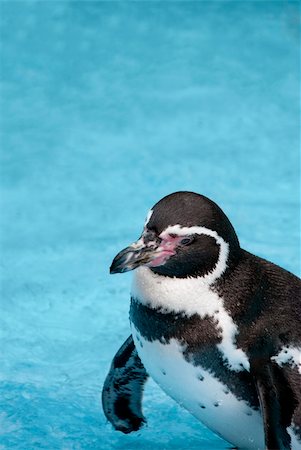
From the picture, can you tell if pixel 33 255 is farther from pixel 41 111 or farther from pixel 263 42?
pixel 263 42

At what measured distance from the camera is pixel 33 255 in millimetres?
5180

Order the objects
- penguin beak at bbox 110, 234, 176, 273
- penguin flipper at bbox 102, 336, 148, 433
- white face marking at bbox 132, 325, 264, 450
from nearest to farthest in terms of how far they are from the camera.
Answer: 1. penguin beak at bbox 110, 234, 176, 273
2. white face marking at bbox 132, 325, 264, 450
3. penguin flipper at bbox 102, 336, 148, 433

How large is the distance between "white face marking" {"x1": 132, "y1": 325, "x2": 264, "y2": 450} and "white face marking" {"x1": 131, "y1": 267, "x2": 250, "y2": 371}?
9 centimetres

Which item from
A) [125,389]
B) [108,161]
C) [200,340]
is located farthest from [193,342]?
[108,161]

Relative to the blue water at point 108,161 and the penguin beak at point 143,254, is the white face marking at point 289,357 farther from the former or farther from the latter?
the blue water at point 108,161

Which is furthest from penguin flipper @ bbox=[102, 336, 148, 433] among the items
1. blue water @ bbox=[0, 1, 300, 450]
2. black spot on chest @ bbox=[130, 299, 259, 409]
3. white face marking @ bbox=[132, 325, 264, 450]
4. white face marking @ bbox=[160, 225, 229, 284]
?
white face marking @ bbox=[160, 225, 229, 284]

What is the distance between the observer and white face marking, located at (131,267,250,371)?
2.98 m

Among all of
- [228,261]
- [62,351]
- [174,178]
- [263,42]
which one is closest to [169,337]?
[228,261]

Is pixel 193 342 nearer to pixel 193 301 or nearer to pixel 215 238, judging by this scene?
pixel 193 301

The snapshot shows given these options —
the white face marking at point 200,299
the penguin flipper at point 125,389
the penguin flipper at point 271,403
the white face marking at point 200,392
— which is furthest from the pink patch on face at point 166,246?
the penguin flipper at point 125,389

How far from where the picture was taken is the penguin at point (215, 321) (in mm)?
2912

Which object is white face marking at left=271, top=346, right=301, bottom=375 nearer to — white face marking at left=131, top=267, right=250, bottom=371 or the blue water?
white face marking at left=131, top=267, right=250, bottom=371

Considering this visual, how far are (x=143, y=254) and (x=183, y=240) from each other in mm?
113

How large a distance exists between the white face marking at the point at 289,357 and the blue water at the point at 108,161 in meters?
0.74
